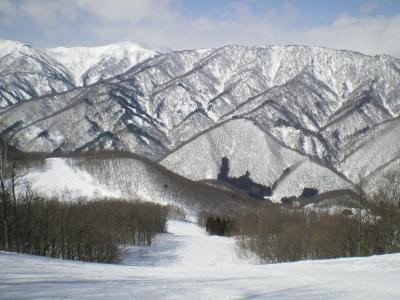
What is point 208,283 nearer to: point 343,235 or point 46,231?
point 46,231

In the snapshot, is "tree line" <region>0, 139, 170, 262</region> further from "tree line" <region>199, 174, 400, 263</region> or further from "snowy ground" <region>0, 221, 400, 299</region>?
"tree line" <region>199, 174, 400, 263</region>

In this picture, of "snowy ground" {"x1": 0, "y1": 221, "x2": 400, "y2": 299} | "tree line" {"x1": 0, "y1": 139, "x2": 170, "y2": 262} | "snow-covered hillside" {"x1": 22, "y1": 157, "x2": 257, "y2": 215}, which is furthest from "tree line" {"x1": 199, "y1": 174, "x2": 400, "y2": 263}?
"snow-covered hillside" {"x1": 22, "y1": 157, "x2": 257, "y2": 215}

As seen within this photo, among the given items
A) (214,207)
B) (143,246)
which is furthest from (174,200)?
(143,246)

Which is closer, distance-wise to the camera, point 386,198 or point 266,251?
point 386,198

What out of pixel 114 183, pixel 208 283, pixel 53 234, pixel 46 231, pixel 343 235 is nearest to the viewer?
pixel 208 283

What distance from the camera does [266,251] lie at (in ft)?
253

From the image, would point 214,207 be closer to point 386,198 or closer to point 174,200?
point 174,200

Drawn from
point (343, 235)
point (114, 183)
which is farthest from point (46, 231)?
point (114, 183)

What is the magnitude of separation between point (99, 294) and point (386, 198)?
49391 millimetres

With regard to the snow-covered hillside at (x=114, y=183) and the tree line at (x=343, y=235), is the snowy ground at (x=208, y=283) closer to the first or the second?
the tree line at (x=343, y=235)

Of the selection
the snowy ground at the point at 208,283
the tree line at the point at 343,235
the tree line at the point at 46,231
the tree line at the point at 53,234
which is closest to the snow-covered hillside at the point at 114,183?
the tree line at the point at 343,235

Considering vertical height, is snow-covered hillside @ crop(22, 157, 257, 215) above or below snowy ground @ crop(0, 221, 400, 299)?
above

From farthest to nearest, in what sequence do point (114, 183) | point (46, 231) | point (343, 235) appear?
point (114, 183) < point (343, 235) < point (46, 231)

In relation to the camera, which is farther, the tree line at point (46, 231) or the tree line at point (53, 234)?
the tree line at point (53, 234)
